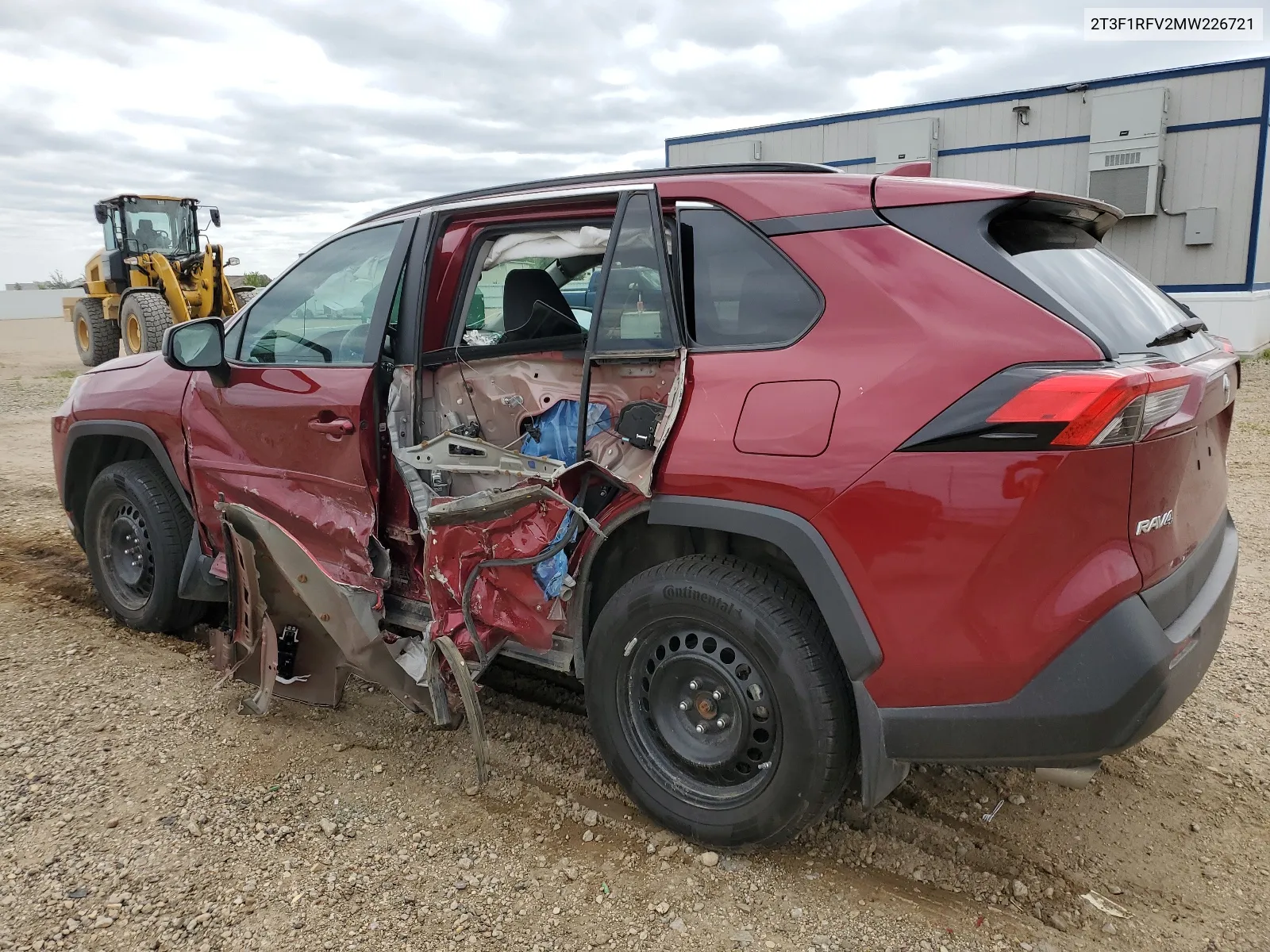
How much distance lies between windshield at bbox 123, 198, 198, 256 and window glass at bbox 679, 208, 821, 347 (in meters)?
15.6

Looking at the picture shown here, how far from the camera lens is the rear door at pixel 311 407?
3234 millimetres

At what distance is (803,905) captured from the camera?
2408 millimetres

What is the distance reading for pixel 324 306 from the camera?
352 cm

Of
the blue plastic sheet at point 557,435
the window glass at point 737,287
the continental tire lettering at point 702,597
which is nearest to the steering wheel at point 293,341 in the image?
the blue plastic sheet at point 557,435

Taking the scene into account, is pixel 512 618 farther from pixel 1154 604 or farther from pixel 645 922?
pixel 1154 604

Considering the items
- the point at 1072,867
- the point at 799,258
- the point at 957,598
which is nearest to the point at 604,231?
the point at 799,258

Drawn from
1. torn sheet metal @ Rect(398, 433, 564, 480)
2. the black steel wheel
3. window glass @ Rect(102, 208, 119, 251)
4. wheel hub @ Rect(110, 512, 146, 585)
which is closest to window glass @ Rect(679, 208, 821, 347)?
torn sheet metal @ Rect(398, 433, 564, 480)

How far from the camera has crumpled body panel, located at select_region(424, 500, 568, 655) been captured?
2863 millimetres

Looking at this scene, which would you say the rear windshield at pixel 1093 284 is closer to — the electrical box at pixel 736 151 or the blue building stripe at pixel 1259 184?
the blue building stripe at pixel 1259 184

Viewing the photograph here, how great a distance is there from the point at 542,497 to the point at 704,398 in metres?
0.64

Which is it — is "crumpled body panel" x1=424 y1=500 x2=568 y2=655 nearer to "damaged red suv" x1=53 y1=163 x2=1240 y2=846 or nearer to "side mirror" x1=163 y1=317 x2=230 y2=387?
"damaged red suv" x1=53 y1=163 x2=1240 y2=846

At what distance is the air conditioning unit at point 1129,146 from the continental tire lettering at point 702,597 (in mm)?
14618

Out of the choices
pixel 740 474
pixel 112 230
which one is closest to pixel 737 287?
pixel 740 474

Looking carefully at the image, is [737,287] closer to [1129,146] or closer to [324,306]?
[324,306]
